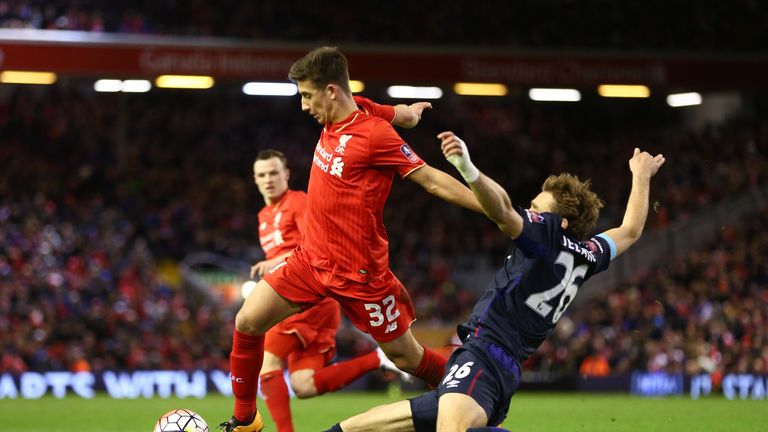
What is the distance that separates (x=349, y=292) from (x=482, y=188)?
164 centimetres

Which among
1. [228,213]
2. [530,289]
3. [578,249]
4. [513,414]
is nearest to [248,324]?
[530,289]

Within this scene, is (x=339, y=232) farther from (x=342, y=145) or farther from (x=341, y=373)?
(x=341, y=373)

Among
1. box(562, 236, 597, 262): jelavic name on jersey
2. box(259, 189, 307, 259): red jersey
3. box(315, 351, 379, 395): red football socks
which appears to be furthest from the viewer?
box(259, 189, 307, 259): red jersey

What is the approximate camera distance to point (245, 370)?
23.8 ft

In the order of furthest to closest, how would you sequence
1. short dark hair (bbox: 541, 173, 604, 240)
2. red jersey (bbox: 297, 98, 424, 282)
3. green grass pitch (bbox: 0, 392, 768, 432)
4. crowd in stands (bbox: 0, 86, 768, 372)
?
crowd in stands (bbox: 0, 86, 768, 372) → green grass pitch (bbox: 0, 392, 768, 432) → red jersey (bbox: 297, 98, 424, 282) → short dark hair (bbox: 541, 173, 604, 240)

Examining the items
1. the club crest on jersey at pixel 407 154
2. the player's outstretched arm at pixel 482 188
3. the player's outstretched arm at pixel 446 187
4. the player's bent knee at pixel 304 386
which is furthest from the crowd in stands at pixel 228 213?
the player's outstretched arm at pixel 482 188

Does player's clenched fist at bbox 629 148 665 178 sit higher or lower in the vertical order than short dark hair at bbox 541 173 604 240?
higher

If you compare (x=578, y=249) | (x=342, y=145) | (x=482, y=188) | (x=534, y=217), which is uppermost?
(x=342, y=145)

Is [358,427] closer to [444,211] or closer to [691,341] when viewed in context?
[691,341]

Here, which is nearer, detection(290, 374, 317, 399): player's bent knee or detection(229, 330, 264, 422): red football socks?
detection(229, 330, 264, 422): red football socks

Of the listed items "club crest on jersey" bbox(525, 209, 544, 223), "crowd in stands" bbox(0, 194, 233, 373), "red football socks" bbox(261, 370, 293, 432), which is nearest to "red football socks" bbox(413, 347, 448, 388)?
"red football socks" bbox(261, 370, 293, 432)

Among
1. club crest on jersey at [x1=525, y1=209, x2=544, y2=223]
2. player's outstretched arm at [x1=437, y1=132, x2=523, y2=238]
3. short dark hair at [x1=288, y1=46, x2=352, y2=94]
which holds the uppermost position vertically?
short dark hair at [x1=288, y1=46, x2=352, y2=94]

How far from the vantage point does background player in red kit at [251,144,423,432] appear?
8750mm

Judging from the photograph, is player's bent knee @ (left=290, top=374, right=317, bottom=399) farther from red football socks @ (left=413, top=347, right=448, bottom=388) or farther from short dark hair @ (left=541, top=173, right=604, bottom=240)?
short dark hair @ (left=541, top=173, right=604, bottom=240)
